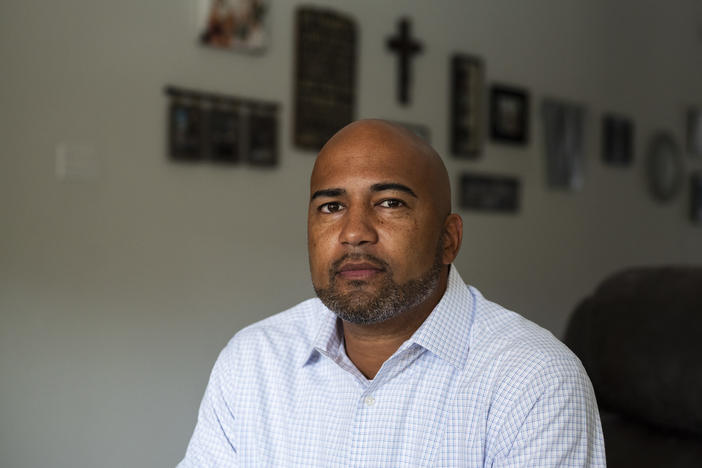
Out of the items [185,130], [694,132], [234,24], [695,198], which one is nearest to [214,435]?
[185,130]

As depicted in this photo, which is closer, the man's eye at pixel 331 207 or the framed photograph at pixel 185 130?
the man's eye at pixel 331 207

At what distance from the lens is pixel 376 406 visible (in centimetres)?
126

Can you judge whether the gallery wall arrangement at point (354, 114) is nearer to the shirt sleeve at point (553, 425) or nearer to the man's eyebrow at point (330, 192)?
the man's eyebrow at point (330, 192)

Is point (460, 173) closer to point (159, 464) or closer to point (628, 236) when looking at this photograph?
point (628, 236)

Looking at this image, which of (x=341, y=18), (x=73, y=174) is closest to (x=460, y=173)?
(x=341, y=18)

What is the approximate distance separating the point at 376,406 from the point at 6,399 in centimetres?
157

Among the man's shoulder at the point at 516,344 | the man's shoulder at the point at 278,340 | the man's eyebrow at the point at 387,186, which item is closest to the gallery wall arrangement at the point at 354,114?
the man's shoulder at the point at 278,340

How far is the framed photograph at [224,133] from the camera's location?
2.76 meters

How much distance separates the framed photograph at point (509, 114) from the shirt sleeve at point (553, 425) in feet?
9.41

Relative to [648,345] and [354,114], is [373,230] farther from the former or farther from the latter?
[354,114]

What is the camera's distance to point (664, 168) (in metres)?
4.99

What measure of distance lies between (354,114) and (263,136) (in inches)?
20.5

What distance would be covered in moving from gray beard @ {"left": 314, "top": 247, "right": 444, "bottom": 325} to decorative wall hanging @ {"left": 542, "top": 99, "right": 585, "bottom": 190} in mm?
3096

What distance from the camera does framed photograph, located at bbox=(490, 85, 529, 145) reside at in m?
3.86
